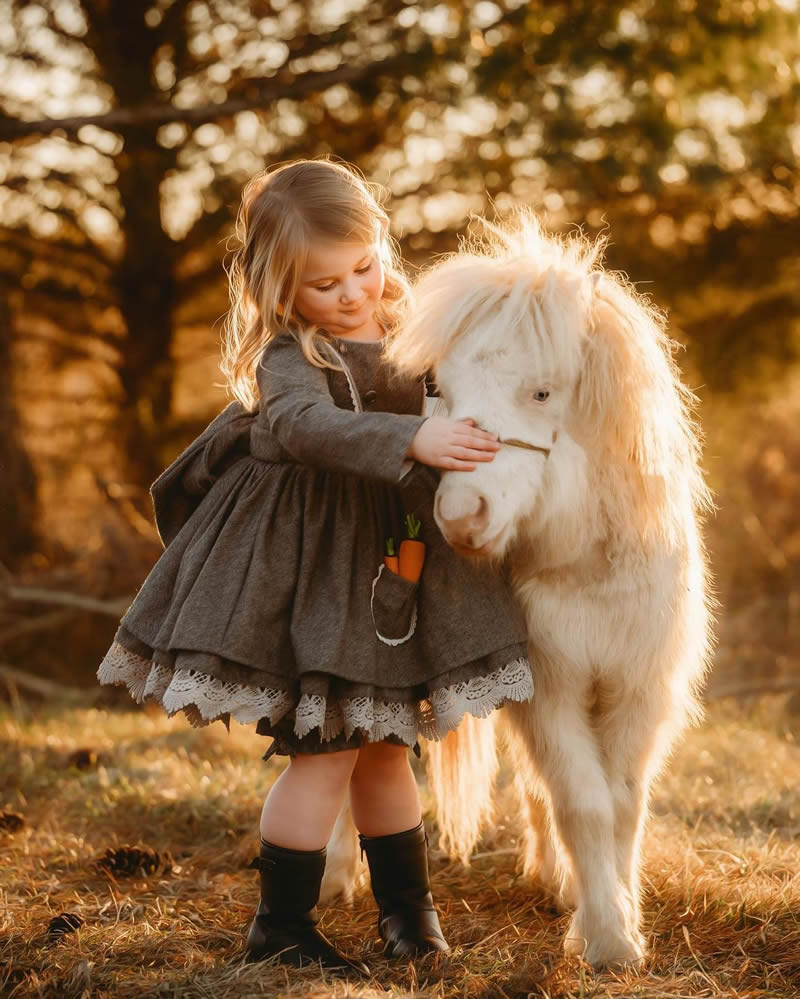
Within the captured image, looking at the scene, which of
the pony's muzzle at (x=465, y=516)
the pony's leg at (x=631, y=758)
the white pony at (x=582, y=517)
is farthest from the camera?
the pony's leg at (x=631, y=758)

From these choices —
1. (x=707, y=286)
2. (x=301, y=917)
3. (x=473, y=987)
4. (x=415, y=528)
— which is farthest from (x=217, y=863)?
(x=707, y=286)

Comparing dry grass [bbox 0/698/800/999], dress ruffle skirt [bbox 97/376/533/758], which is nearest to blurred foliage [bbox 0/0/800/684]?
dry grass [bbox 0/698/800/999]

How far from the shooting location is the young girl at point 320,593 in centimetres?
206

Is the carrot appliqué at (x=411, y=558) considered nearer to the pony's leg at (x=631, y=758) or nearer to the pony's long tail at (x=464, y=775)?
the pony's leg at (x=631, y=758)

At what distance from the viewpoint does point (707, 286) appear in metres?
5.45

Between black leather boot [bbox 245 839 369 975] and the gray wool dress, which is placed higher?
the gray wool dress

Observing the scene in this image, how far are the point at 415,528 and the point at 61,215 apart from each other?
14.5 feet

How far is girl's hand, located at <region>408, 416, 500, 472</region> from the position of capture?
187 cm

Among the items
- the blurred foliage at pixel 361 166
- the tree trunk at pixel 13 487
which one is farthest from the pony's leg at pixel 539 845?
the tree trunk at pixel 13 487

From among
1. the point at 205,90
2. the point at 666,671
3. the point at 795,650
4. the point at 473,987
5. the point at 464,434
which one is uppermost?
the point at 205,90

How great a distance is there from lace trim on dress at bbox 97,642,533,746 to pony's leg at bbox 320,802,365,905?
0.71 metres

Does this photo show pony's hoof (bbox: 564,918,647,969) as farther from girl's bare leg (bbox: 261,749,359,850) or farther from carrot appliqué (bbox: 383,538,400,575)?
carrot appliqué (bbox: 383,538,400,575)

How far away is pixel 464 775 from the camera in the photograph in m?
2.67

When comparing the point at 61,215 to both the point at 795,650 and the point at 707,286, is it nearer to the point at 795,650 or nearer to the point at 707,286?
the point at 707,286
